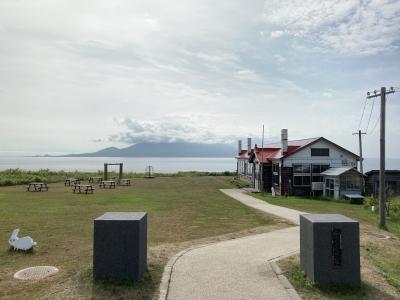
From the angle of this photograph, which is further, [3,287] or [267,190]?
[267,190]

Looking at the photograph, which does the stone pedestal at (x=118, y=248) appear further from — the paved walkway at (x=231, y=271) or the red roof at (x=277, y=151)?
the red roof at (x=277, y=151)

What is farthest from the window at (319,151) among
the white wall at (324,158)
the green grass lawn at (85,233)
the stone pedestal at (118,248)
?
the stone pedestal at (118,248)

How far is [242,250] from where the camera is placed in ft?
36.4

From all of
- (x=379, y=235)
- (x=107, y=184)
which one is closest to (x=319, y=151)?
(x=379, y=235)

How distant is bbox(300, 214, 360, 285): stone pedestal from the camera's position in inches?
310

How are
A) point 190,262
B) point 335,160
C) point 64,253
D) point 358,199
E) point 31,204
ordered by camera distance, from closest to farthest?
point 190,262 → point 64,253 → point 31,204 → point 358,199 → point 335,160

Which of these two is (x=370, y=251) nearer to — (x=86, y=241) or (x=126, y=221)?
(x=126, y=221)

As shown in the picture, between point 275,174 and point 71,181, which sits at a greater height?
point 275,174

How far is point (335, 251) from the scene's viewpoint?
794 cm

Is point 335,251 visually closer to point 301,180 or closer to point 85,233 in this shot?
point 85,233

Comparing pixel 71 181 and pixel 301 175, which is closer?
pixel 301 175

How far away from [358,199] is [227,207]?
1302cm

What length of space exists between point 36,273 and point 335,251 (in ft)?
22.2

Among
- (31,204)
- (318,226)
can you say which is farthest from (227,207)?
(318,226)
